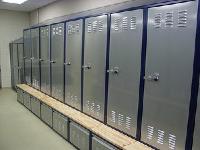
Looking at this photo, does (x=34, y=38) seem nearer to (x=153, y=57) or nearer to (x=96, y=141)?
(x=96, y=141)

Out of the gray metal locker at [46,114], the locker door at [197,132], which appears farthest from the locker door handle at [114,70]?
the gray metal locker at [46,114]

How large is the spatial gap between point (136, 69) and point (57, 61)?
2213 mm

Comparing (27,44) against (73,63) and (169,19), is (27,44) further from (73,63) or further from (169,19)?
(169,19)

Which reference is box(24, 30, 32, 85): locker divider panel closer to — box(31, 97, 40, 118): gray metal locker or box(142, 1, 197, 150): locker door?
box(31, 97, 40, 118): gray metal locker

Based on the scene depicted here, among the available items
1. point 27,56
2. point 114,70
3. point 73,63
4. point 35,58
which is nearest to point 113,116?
point 114,70

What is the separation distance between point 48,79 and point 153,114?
2984 mm

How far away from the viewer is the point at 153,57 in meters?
2.27

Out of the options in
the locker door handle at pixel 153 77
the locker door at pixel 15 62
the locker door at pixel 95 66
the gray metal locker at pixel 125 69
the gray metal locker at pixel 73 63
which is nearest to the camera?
the locker door handle at pixel 153 77

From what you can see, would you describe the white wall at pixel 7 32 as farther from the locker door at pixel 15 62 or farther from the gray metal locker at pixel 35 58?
the gray metal locker at pixel 35 58

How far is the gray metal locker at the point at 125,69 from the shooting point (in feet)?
8.12

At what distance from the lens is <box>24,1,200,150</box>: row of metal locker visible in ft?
6.61

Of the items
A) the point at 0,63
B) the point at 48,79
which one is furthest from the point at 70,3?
the point at 0,63

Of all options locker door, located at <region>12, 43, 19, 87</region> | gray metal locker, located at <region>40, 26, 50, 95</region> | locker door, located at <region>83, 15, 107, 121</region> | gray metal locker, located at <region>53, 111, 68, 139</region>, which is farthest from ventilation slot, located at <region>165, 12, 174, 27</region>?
locker door, located at <region>12, 43, 19, 87</region>

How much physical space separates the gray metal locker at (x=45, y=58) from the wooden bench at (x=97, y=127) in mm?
462
